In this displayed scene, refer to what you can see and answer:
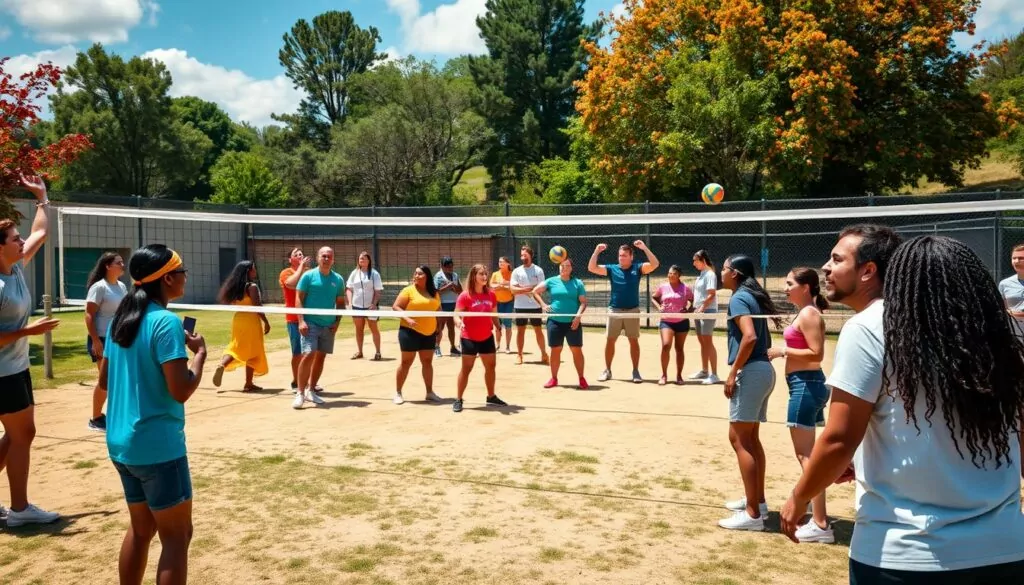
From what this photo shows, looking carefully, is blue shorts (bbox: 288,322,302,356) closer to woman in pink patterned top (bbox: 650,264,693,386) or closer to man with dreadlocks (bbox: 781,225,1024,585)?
woman in pink patterned top (bbox: 650,264,693,386)

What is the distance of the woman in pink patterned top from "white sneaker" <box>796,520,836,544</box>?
593 cm

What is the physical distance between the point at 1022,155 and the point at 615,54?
17276mm

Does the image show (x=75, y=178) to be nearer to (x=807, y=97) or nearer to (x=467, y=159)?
(x=467, y=159)

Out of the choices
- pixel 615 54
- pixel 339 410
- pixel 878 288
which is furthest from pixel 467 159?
pixel 878 288

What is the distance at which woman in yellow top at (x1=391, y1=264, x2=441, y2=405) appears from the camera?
9.20 meters

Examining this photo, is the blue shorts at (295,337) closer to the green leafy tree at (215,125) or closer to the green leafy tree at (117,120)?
the green leafy tree at (117,120)

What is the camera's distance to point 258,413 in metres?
9.02

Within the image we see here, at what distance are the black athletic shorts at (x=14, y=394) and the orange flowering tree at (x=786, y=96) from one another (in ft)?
69.2

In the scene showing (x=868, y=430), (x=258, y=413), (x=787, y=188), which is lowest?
(x=258, y=413)

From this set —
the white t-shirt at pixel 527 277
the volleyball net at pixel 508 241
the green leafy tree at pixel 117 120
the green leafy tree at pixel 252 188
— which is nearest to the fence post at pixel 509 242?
the volleyball net at pixel 508 241

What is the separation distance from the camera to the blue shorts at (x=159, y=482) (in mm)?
3477

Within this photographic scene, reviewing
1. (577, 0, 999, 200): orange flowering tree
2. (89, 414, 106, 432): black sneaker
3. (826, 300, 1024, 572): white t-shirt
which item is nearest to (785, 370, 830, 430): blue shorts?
(826, 300, 1024, 572): white t-shirt

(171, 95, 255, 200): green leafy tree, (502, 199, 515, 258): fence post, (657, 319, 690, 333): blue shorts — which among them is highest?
(171, 95, 255, 200): green leafy tree

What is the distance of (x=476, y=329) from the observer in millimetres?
9031
